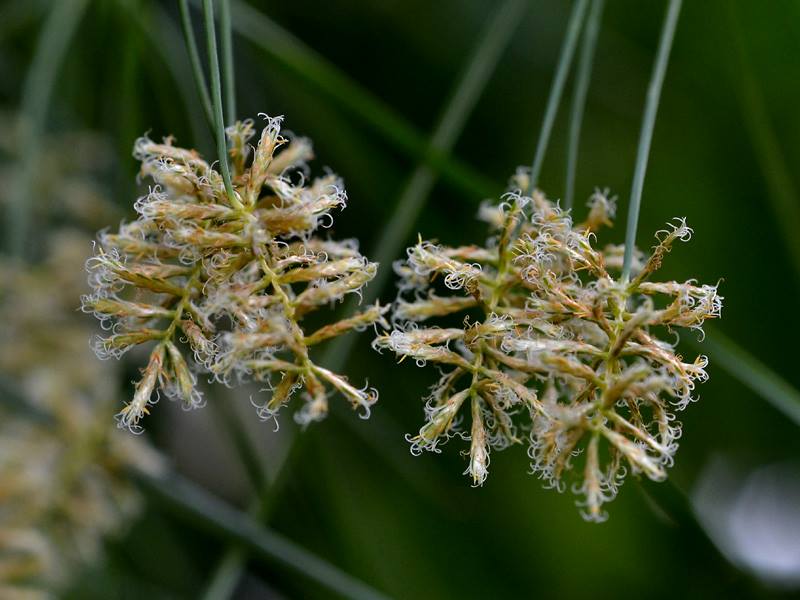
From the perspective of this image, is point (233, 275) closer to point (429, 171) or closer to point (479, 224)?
point (429, 171)

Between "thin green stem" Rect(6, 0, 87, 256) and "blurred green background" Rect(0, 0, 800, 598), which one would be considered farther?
"blurred green background" Rect(0, 0, 800, 598)

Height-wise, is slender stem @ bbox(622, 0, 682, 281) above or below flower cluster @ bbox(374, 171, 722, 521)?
above

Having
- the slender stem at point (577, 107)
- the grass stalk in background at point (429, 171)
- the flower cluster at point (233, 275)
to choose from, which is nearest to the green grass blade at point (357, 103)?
the grass stalk in background at point (429, 171)

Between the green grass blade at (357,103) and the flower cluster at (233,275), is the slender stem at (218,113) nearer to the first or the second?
the flower cluster at (233,275)

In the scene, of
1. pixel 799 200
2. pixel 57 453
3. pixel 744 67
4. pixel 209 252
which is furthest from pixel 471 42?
pixel 209 252

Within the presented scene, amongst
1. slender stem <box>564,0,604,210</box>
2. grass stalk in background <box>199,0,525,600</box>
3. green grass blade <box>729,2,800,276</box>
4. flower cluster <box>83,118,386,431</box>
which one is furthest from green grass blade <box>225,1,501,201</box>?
green grass blade <box>729,2,800,276</box>

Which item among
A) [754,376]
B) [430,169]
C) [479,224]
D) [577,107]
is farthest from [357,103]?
[479,224]

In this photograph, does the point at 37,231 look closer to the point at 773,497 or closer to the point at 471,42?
the point at 471,42

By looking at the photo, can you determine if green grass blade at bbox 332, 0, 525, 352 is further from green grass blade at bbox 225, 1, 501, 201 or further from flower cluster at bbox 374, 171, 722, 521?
flower cluster at bbox 374, 171, 722, 521
